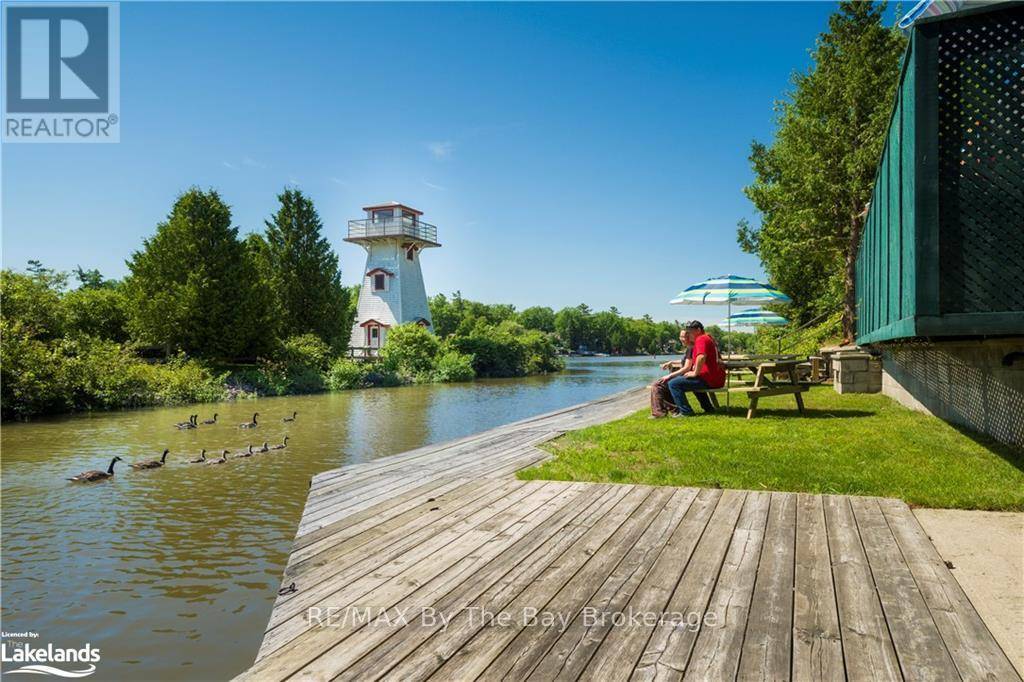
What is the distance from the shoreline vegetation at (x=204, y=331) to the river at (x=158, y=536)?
4.85 m

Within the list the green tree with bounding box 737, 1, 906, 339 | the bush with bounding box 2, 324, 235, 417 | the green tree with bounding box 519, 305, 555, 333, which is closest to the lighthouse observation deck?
the bush with bounding box 2, 324, 235, 417

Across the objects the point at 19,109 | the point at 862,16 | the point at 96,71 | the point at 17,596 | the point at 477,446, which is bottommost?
the point at 17,596

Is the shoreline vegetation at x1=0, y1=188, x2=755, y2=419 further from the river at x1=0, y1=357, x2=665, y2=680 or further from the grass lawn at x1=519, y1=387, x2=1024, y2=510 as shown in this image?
the grass lawn at x1=519, y1=387, x2=1024, y2=510

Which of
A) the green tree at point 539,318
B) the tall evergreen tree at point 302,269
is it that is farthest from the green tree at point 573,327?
the tall evergreen tree at point 302,269

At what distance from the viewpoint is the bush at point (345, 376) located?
33.3m

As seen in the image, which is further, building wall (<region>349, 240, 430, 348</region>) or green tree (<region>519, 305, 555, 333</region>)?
green tree (<region>519, 305, 555, 333</region>)

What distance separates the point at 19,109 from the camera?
8.23 m

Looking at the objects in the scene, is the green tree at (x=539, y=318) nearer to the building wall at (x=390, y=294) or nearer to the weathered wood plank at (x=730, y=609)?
the building wall at (x=390, y=294)

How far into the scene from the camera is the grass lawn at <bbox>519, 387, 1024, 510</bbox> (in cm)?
507

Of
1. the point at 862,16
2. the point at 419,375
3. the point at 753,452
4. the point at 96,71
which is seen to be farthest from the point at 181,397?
the point at 862,16

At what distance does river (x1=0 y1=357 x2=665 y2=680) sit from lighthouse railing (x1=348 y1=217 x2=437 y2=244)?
26978 mm

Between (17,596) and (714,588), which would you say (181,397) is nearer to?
(17,596)

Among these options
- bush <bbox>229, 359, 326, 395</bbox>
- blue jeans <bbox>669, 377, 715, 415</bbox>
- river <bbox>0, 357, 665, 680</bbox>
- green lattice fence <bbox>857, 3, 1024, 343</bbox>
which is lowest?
river <bbox>0, 357, 665, 680</bbox>

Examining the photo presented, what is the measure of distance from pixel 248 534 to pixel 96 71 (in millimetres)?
7226
